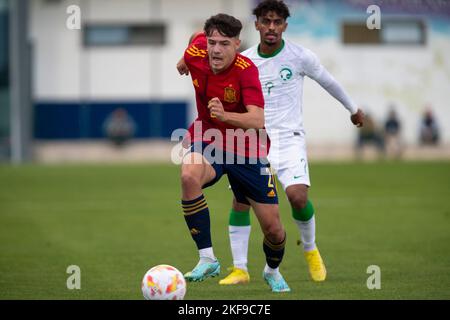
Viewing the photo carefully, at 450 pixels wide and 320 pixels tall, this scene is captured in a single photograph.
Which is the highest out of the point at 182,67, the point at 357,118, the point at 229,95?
the point at 182,67

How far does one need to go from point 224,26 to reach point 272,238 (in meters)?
1.90

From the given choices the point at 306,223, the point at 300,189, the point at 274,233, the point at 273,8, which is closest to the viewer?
the point at 274,233

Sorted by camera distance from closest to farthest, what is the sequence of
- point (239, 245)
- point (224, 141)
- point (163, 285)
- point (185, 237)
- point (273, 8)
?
1. point (163, 285)
2. point (224, 141)
3. point (273, 8)
4. point (239, 245)
5. point (185, 237)

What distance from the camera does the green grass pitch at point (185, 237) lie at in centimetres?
892

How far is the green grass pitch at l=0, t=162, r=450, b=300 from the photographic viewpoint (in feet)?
29.3

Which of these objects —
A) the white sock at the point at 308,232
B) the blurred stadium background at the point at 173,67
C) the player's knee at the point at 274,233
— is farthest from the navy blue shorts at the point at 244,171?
the blurred stadium background at the point at 173,67

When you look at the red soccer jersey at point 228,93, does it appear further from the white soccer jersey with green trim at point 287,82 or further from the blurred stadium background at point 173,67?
the blurred stadium background at point 173,67

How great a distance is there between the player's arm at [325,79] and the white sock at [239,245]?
1532 millimetres

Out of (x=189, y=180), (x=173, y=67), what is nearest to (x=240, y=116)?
(x=189, y=180)

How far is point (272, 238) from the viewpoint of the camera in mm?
8805

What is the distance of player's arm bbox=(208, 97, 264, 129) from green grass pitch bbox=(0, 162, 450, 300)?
4.64 ft

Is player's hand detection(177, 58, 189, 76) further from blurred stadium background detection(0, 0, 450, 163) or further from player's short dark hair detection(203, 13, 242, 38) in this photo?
blurred stadium background detection(0, 0, 450, 163)

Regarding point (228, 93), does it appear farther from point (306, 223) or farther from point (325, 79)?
point (306, 223)

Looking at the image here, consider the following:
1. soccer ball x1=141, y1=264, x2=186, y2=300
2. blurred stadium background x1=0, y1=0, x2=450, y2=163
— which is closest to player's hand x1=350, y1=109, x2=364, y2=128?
soccer ball x1=141, y1=264, x2=186, y2=300
